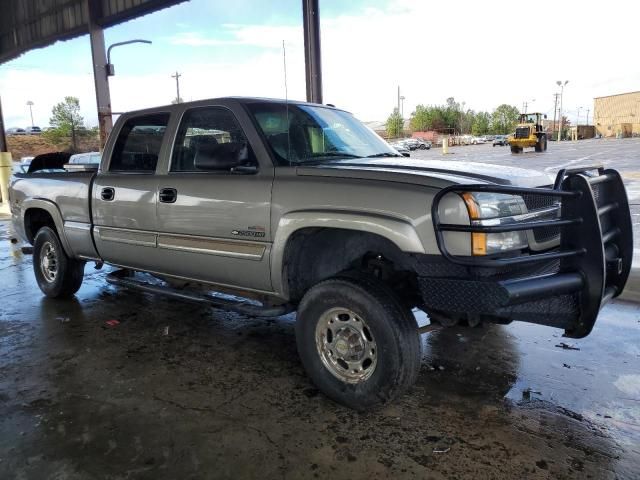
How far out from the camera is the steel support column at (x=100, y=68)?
47.8 feet

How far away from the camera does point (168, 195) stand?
4.10 metres

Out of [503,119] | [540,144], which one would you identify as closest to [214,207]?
[540,144]

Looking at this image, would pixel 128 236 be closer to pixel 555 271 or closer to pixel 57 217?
pixel 57 217

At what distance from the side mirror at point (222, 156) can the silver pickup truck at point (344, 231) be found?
0.03 feet

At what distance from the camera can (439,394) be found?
3.43 metres

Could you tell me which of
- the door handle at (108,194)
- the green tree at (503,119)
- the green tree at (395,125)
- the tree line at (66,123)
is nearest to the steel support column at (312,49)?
the door handle at (108,194)

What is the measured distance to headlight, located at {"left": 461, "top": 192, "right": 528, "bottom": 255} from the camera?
2707 mm

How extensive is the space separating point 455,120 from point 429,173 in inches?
3808

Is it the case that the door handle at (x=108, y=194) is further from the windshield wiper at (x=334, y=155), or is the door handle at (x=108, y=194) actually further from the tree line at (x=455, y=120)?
the tree line at (x=455, y=120)

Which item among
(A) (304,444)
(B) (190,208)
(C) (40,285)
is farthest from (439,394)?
(C) (40,285)

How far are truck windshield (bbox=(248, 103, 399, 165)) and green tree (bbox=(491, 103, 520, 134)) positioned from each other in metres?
109

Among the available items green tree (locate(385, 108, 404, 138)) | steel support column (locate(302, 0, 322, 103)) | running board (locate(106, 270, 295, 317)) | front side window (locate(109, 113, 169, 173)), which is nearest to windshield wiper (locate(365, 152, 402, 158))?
running board (locate(106, 270, 295, 317))

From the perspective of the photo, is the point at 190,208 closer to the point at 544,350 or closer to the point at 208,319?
the point at 208,319

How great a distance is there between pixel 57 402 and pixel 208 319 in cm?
180
